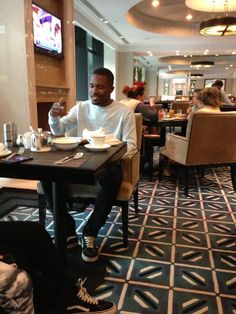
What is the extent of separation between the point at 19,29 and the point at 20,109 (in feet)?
3.03

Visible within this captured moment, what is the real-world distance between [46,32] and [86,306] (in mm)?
3875

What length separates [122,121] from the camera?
1990 millimetres

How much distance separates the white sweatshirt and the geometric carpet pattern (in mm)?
710

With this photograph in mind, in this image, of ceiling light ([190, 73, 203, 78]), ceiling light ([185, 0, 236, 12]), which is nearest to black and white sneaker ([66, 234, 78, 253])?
ceiling light ([185, 0, 236, 12])

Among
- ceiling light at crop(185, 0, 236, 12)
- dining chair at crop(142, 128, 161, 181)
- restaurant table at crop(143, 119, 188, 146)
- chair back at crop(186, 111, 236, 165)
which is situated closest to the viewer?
chair back at crop(186, 111, 236, 165)

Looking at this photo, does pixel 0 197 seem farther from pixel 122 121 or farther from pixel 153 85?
pixel 153 85

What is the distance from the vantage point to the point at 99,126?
204 cm

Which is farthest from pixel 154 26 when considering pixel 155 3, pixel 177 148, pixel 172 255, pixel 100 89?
pixel 172 255

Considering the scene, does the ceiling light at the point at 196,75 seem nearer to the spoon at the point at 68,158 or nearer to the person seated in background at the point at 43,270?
the spoon at the point at 68,158

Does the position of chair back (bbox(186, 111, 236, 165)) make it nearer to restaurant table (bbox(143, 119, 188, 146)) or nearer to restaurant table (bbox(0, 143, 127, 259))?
restaurant table (bbox(143, 119, 188, 146))

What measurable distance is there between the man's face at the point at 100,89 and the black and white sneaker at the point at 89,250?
0.95 m

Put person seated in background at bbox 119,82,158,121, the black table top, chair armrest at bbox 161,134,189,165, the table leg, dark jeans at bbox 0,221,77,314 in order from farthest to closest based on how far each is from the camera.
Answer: person seated in background at bbox 119,82,158,121
chair armrest at bbox 161,134,189,165
the table leg
the black table top
dark jeans at bbox 0,221,77,314

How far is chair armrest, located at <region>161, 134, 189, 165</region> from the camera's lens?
9.53 ft

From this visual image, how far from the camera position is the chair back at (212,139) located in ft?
8.99
